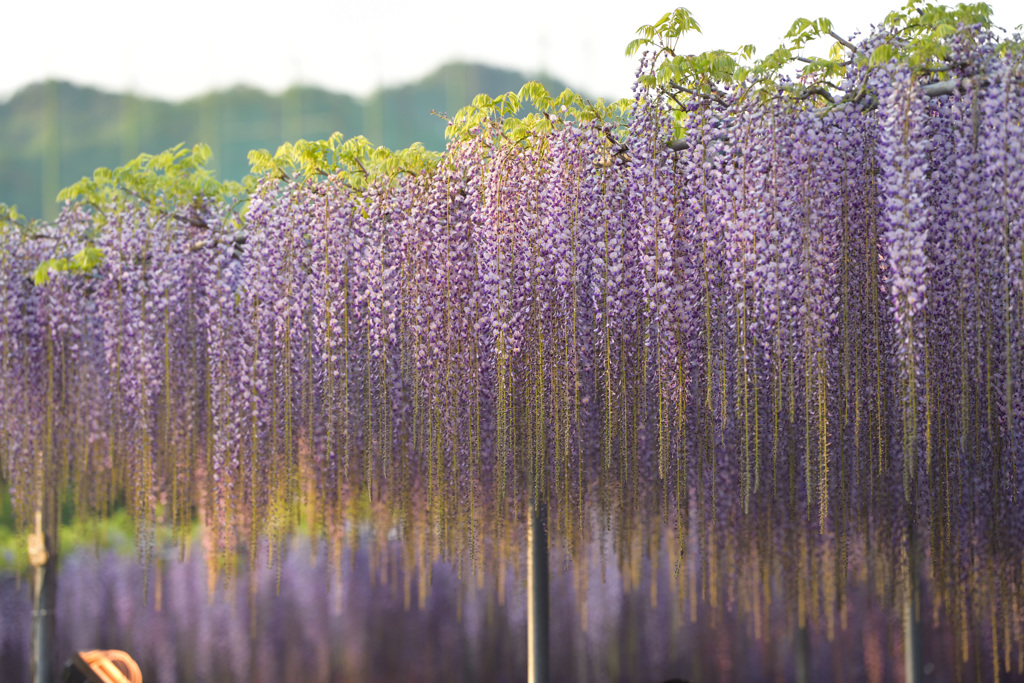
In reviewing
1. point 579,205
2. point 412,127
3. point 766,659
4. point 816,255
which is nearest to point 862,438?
point 816,255

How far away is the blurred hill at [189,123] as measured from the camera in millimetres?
7672

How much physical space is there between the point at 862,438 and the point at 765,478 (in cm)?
82

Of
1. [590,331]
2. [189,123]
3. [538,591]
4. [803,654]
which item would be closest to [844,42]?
[590,331]

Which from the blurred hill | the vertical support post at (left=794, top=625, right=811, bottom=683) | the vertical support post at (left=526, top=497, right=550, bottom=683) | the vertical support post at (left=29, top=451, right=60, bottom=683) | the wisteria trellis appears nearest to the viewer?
the wisteria trellis

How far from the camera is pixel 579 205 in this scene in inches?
174

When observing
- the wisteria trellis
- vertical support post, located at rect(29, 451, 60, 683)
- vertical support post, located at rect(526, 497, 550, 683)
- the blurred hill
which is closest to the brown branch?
the wisteria trellis

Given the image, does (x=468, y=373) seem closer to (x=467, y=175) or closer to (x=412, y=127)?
(x=467, y=175)

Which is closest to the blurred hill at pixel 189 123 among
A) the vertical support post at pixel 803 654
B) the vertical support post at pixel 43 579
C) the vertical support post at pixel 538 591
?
the vertical support post at pixel 43 579

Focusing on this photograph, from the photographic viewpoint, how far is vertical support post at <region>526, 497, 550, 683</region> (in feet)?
17.1

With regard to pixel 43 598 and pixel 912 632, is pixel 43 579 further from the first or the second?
pixel 912 632

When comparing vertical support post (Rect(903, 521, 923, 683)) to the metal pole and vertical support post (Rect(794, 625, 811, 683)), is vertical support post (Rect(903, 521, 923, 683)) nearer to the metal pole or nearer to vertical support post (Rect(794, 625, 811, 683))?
vertical support post (Rect(794, 625, 811, 683))

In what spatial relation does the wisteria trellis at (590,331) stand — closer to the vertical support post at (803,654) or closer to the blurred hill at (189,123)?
the vertical support post at (803,654)

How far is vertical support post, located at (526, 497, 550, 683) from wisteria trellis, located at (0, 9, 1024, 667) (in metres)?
0.12

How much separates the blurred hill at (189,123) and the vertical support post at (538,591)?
3534mm
